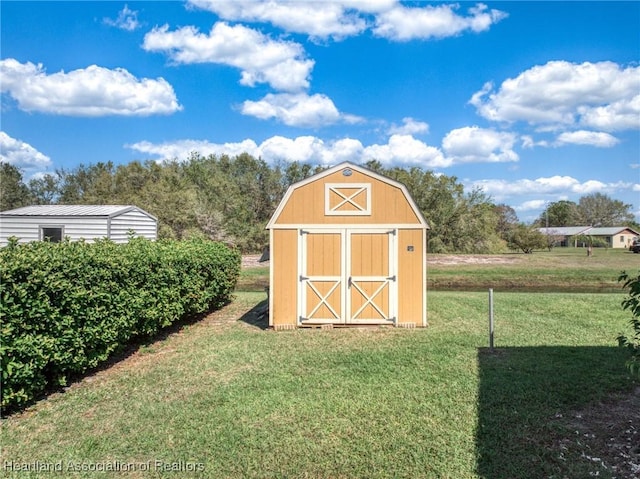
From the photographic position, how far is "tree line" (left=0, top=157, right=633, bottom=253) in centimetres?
2708

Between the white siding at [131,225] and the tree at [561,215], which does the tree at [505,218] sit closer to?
the tree at [561,215]

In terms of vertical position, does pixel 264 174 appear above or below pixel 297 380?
above

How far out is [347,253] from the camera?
8.56 metres

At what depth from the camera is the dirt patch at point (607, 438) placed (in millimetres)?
3369

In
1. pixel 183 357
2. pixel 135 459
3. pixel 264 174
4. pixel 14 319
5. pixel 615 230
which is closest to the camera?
pixel 135 459

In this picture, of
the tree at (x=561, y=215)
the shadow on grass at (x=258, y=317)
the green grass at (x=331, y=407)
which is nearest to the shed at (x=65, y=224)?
the shadow on grass at (x=258, y=317)

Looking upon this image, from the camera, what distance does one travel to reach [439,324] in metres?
8.84

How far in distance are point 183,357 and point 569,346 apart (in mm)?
6514

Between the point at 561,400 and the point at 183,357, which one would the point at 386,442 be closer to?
the point at 561,400

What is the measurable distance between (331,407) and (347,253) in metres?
4.35

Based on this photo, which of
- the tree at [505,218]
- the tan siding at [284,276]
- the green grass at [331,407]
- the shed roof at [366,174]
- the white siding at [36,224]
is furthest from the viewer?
the tree at [505,218]

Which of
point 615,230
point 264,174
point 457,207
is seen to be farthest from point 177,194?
point 615,230

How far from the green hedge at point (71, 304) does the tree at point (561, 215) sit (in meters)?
76.9

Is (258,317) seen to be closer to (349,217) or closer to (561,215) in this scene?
(349,217)
